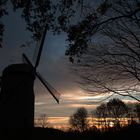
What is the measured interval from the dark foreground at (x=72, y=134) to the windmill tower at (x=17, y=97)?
0.56 metres

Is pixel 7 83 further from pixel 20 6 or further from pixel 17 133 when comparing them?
pixel 20 6

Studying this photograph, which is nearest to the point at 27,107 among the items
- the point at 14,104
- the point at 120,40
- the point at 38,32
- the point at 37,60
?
the point at 14,104

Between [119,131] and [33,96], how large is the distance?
27.6 feet

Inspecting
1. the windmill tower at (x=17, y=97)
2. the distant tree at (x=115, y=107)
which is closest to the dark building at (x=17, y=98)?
the windmill tower at (x=17, y=97)

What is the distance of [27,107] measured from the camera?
20719mm

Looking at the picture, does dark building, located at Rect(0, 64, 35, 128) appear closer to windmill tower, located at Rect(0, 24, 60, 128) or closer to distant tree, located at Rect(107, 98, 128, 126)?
windmill tower, located at Rect(0, 24, 60, 128)

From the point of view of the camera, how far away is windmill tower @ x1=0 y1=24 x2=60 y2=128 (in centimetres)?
2038

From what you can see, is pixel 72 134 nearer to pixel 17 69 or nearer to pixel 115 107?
pixel 17 69

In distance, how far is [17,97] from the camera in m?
20.9

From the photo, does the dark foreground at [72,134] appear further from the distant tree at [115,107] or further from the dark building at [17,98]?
the distant tree at [115,107]

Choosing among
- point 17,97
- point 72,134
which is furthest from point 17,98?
point 72,134

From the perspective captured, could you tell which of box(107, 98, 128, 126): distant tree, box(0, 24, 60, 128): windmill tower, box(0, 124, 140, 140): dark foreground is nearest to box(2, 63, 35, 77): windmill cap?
box(0, 24, 60, 128): windmill tower

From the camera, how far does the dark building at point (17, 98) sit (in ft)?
66.8

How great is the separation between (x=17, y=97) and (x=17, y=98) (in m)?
0.06
